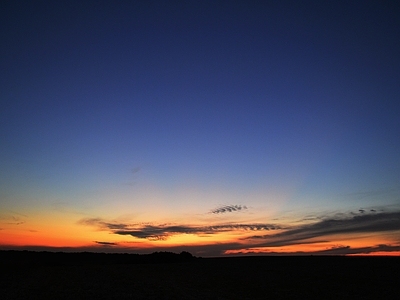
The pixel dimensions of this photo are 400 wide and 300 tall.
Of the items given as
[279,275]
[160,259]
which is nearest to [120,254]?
[160,259]

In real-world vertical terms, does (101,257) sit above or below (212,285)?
above

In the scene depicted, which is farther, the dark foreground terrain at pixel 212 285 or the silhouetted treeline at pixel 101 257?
the silhouetted treeline at pixel 101 257

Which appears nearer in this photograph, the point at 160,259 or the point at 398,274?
the point at 398,274

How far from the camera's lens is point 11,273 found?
4409 centimetres

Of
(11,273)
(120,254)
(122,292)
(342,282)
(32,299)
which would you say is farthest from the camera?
(120,254)

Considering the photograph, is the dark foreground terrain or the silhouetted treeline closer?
the dark foreground terrain

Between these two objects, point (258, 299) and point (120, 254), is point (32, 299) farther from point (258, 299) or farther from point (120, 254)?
point (120, 254)

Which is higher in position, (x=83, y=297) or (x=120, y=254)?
(x=120, y=254)

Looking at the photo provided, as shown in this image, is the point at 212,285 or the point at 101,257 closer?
the point at 212,285

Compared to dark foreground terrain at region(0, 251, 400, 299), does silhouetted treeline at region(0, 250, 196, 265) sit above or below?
above

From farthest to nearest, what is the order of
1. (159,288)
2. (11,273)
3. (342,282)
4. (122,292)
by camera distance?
A: (11,273), (342,282), (159,288), (122,292)

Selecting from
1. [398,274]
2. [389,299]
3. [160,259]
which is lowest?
[389,299]

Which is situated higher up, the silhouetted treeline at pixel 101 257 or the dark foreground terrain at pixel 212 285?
the silhouetted treeline at pixel 101 257

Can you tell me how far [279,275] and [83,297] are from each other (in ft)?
88.5
